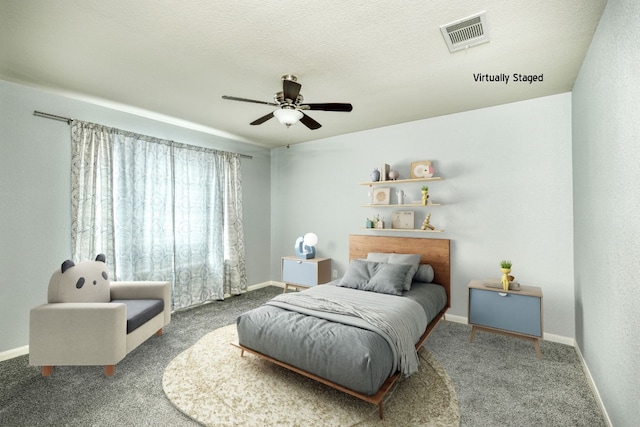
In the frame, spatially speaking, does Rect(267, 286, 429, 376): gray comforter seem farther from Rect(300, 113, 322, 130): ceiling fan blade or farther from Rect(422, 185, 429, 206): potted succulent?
Rect(300, 113, 322, 130): ceiling fan blade

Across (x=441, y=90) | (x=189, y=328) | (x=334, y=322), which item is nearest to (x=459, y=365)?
(x=334, y=322)

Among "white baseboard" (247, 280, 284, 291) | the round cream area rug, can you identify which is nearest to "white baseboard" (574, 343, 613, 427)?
the round cream area rug

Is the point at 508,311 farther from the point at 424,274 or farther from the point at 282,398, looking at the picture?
the point at 282,398

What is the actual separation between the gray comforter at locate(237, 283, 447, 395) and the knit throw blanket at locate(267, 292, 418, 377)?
0.04 m

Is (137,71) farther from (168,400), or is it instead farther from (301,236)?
(301,236)

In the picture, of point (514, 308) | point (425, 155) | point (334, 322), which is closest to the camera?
point (334, 322)

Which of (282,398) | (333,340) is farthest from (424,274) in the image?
(282,398)

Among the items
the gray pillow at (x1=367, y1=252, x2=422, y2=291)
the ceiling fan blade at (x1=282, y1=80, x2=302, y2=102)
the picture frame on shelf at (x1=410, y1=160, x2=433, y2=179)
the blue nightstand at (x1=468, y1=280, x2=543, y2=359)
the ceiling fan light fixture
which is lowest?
the blue nightstand at (x1=468, y1=280, x2=543, y2=359)

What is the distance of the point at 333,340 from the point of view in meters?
2.17

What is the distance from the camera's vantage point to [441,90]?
311 centimetres

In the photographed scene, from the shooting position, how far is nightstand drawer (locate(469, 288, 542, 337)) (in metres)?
2.85

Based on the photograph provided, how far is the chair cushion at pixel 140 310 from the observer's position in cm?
273

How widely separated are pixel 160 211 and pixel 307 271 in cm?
237

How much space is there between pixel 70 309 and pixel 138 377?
83 cm
